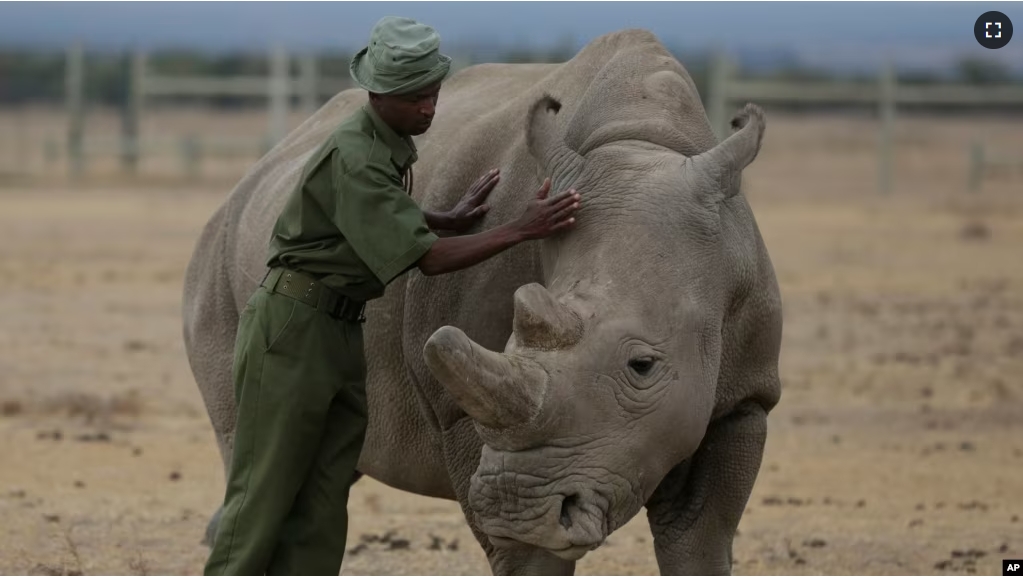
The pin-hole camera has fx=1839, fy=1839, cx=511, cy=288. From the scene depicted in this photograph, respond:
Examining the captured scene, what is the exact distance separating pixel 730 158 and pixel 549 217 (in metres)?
0.59

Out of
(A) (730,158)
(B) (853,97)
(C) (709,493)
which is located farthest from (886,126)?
(A) (730,158)

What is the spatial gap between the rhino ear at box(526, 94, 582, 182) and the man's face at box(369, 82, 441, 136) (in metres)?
0.38

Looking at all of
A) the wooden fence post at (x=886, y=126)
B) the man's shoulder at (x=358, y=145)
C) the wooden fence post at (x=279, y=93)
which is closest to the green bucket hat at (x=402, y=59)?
the man's shoulder at (x=358, y=145)

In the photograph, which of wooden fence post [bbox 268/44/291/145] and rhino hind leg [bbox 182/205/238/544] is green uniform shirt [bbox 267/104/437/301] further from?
wooden fence post [bbox 268/44/291/145]

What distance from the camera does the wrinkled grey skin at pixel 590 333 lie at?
5152 millimetres

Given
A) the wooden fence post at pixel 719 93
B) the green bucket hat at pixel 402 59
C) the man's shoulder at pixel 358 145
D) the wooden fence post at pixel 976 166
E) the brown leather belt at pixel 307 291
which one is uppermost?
the green bucket hat at pixel 402 59

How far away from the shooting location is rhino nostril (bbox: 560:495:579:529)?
5.18 m

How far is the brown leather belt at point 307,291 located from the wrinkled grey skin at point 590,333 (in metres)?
0.52

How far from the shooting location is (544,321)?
513cm

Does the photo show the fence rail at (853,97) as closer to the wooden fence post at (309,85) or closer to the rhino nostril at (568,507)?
the wooden fence post at (309,85)

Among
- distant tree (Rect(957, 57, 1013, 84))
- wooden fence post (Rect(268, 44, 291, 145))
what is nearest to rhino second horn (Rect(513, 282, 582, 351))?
wooden fence post (Rect(268, 44, 291, 145))

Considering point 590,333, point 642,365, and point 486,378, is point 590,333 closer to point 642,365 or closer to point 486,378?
point 642,365

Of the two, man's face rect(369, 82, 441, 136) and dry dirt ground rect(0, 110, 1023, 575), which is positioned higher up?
man's face rect(369, 82, 441, 136)

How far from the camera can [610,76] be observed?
6094 millimetres
